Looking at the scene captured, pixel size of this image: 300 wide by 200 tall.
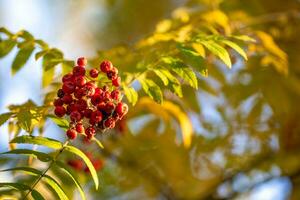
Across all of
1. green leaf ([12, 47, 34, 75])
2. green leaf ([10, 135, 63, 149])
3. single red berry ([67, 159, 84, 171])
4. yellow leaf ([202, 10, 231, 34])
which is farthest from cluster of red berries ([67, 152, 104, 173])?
green leaf ([10, 135, 63, 149])

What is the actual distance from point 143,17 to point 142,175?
1.61 m

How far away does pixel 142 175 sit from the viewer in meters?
3.54

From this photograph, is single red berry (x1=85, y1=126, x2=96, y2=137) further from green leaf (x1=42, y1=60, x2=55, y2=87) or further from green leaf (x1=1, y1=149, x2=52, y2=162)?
green leaf (x1=42, y1=60, x2=55, y2=87)

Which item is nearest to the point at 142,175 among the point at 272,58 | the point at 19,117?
the point at 272,58

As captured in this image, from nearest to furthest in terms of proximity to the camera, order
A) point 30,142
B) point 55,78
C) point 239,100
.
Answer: point 30,142, point 55,78, point 239,100

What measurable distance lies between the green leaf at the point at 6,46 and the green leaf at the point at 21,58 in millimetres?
41

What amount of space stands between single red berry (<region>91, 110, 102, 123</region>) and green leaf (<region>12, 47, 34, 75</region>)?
656 mm

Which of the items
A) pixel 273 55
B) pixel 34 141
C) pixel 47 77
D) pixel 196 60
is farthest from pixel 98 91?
pixel 273 55

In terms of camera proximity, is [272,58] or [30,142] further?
[272,58]

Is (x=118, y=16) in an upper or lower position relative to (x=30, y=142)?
upper

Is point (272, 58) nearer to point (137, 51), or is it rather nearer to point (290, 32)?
point (290, 32)

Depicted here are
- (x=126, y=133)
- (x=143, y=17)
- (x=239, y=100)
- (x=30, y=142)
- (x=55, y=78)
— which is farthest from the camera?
(x=143, y=17)

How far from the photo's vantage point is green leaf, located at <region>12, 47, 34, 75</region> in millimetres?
2473

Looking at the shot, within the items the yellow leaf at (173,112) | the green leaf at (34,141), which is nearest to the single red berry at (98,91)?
the green leaf at (34,141)
